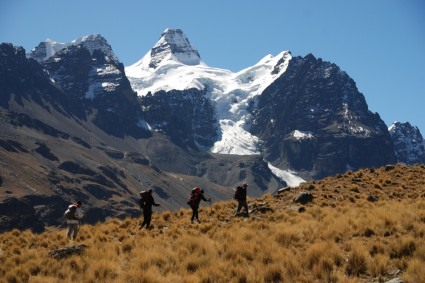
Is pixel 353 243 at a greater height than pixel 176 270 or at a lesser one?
greater

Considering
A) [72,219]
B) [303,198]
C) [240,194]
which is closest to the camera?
[72,219]

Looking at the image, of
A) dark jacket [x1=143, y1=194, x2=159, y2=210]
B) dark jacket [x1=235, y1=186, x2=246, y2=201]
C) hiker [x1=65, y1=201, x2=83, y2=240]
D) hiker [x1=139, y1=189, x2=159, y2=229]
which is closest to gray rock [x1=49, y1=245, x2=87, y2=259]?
hiker [x1=65, y1=201, x2=83, y2=240]

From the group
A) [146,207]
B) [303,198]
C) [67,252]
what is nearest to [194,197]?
[146,207]

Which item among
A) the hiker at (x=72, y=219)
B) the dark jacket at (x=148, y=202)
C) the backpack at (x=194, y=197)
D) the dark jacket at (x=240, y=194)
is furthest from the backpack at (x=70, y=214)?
the dark jacket at (x=240, y=194)

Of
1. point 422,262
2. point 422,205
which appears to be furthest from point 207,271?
point 422,205

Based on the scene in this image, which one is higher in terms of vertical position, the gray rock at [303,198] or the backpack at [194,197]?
the gray rock at [303,198]

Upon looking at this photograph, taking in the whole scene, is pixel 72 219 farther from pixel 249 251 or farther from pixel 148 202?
pixel 249 251

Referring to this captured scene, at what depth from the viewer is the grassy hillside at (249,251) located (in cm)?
1647

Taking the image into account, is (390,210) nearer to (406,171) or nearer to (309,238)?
(309,238)

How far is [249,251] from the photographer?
62.2 ft

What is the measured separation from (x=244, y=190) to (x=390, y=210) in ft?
34.1

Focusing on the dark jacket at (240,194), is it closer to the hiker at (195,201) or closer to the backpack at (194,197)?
the hiker at (195,201)

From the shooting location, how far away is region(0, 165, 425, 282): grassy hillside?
16469 millimetres

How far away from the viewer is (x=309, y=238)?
20406 mm
